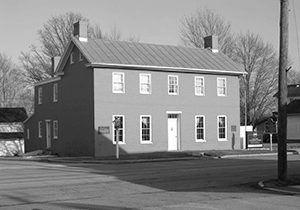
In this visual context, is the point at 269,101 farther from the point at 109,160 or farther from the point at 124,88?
the point at 109,160

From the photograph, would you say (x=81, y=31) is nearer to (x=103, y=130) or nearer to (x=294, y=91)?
(x=103, y=130)

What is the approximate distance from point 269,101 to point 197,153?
3104 cm

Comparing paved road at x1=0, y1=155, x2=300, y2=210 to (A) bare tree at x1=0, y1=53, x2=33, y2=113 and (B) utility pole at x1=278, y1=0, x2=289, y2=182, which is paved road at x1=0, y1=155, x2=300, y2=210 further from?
(A) bare tree at x1=0, y1=53, x2=33, y2=113

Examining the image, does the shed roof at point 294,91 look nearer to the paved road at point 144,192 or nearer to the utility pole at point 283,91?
the paved road at point 144,192

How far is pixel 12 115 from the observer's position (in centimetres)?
5831

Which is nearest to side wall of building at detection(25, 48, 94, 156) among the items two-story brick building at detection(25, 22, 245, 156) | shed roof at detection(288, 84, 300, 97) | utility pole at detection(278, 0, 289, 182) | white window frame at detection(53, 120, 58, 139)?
two-story brick building at detection(25, 22, 245, 156)

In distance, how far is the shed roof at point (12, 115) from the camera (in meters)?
57.2

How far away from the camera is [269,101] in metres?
61.8

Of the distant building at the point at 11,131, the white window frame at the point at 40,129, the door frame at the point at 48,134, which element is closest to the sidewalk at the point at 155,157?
the door frame at the point at 48,134

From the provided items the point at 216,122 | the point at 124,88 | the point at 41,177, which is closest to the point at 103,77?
the point at 124,88

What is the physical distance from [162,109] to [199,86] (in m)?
3.99

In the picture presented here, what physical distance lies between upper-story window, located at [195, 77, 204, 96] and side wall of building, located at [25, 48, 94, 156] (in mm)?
8724

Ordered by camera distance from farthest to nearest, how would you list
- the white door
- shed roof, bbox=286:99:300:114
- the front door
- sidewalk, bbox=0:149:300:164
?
shed roof, bbox=286:99:300:114, the front door, the white door, sidewalk, bbox=0:149:300:164

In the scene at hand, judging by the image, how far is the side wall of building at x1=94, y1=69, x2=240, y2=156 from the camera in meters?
33.5
